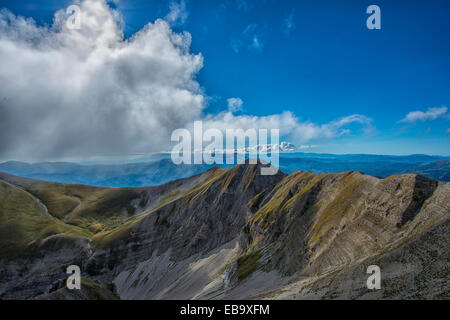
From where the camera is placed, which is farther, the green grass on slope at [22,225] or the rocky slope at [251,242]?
the green grass on slope at [22,225]

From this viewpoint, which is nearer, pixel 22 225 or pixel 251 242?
pixel 251 242

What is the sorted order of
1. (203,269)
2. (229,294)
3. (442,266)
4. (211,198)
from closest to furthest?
(442,266) < (229,294) < (203,269) < (211,198)

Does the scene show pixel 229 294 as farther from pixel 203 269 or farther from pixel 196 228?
pixel 196 228

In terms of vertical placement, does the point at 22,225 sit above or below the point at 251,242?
below
